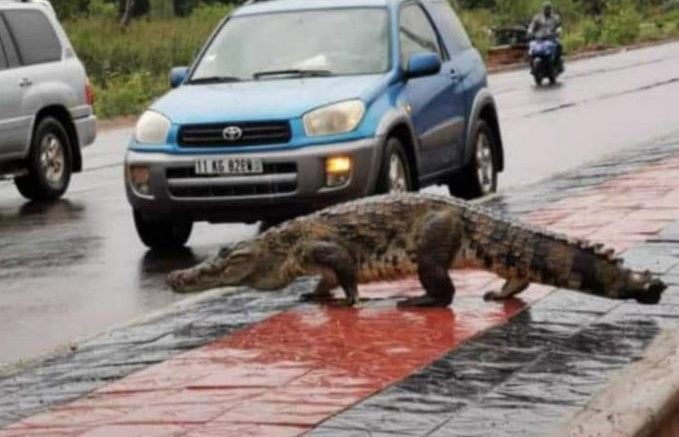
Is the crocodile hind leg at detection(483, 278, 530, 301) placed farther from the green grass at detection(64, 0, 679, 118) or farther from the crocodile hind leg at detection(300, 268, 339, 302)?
the green grass at detection(64, 0, 679, 118)

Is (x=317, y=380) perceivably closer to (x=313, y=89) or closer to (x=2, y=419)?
(x=2, y=419)

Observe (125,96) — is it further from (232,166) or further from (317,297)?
(317,297)

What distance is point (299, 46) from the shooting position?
14.2m

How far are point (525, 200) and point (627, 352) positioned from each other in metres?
5.92

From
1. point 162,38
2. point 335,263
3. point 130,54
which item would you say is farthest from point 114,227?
point 162,38

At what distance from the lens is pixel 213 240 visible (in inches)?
548

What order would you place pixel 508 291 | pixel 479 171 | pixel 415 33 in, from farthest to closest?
pixel 479 171, pixel 415 33, pixel 508 291

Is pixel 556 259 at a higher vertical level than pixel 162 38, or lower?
higher

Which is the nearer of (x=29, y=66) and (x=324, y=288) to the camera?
(x=324, y=288)

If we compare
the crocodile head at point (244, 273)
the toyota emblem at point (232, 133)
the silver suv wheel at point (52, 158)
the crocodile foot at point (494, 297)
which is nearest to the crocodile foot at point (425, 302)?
Answer: the crocodile foot at point (494, 297)

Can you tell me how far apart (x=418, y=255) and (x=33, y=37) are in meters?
11.0

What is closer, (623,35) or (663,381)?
(663,381)

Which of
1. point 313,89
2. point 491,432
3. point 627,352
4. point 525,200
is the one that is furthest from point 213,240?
point 491,432

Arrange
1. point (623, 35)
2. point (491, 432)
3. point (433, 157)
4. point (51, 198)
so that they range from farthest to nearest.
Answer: point (623, 35) → point (51, 198) → point (433, 157) → point (491, 432)
